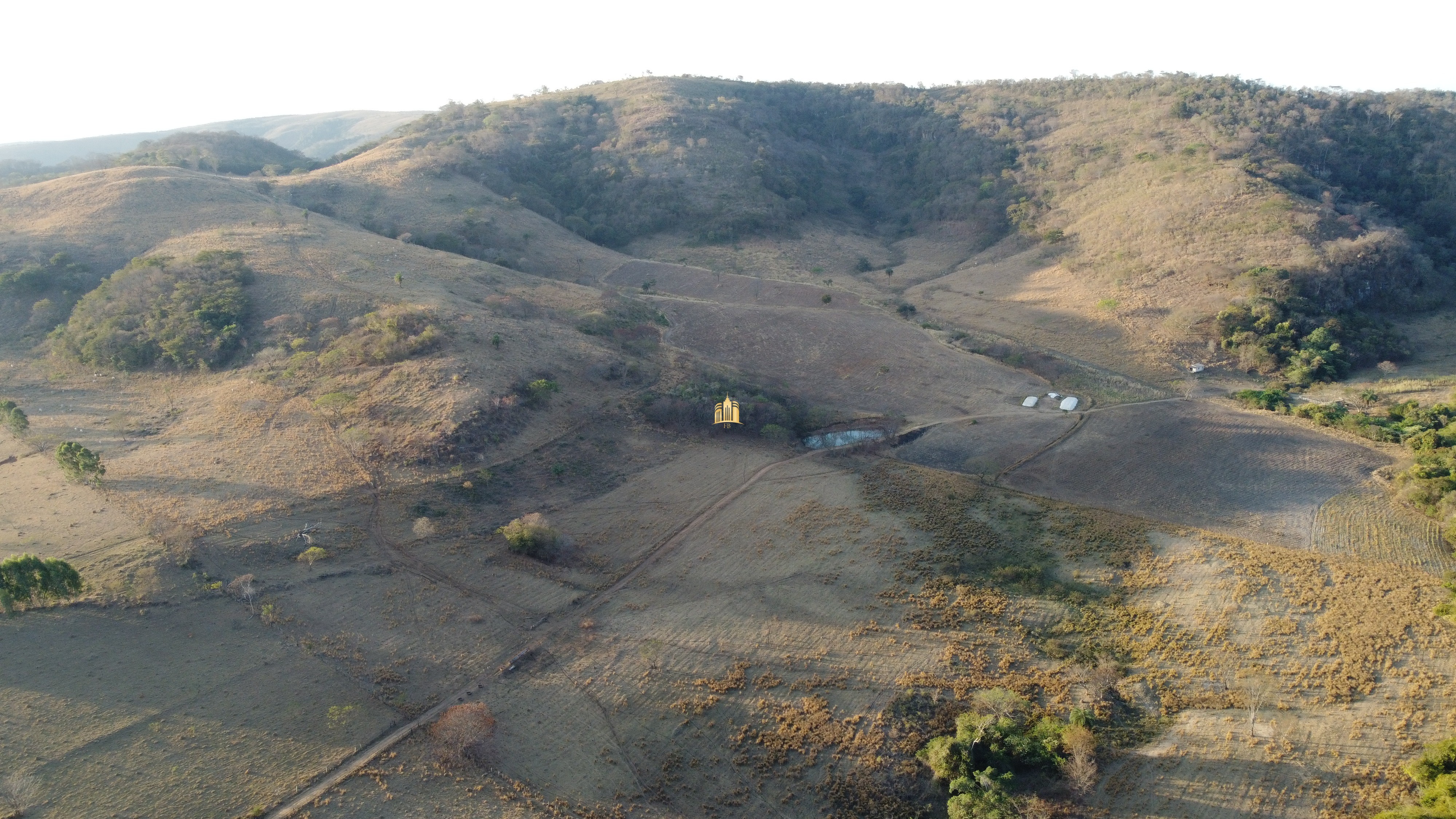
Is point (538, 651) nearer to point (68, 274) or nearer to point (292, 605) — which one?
point (292, 605)

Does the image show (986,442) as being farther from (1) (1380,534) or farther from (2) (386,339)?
(2) (386,339)

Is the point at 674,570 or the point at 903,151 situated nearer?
the point at 674,570

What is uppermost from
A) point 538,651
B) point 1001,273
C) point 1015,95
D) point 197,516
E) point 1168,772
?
point 1015,95

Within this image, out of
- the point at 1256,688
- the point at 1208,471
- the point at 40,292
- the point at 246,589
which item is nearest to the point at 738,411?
the point at 1208,471

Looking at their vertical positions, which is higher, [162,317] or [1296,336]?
[162,317]

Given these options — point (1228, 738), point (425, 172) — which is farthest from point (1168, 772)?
point (425, 172)

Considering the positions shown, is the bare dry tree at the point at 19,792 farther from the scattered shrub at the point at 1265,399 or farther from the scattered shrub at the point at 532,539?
the scattered shrub at the point at 1265,399

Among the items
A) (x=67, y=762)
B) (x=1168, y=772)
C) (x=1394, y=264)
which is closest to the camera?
(x=67, y=762)
